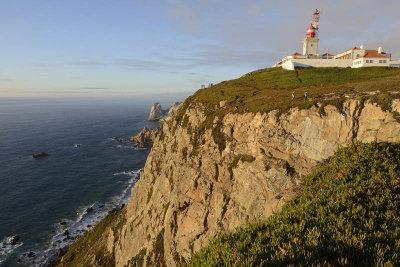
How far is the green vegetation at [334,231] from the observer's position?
24.1 feet

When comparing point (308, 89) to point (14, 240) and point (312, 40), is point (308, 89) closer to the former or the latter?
point (312, 40)

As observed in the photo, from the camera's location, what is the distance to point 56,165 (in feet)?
280

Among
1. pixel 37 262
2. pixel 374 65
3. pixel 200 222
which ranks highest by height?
pixel 374 65

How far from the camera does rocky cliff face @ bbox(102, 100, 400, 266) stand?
21.4m

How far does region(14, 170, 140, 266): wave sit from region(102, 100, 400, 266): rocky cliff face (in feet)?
59.8

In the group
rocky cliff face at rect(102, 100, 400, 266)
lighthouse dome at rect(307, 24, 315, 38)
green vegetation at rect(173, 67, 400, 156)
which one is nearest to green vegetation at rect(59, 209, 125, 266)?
rocky cliff face at rect(102, 100, 400, 266)

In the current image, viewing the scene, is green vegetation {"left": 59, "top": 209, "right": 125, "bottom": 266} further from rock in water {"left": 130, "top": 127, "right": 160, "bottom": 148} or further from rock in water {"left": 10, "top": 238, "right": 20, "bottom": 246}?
A: rock in water {"left": 130, "top": 127, "right": 160, "bottom": 148}

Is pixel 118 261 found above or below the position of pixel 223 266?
below

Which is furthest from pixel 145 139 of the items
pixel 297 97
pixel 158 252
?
pixel 297 97

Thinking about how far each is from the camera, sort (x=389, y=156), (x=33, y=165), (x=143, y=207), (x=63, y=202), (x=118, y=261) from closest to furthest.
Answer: (x=389, y=156)
(x=118, y=261)
(x=143, y=207)
(x=63, y=202)
(x=33, y=165)

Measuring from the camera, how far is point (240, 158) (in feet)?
89.2

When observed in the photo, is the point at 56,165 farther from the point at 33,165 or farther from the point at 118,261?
the point at 118,261

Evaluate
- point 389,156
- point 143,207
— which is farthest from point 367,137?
point 143,207

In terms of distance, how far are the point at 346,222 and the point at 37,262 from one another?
5895 cm
